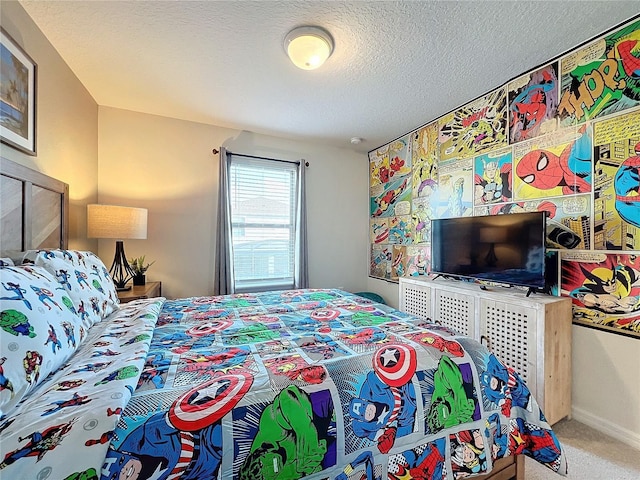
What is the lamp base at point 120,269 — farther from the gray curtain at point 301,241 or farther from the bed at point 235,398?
the gray curtain at point 301,241

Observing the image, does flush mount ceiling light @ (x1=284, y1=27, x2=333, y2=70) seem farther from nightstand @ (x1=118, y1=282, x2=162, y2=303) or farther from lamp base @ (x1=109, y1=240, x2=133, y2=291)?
lamp base @ (x1=109, y1=240, x2=133, y2=291)

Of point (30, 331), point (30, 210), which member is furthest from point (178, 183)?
point (30, 331)

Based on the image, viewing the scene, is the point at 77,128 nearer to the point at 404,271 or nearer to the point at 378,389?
the point at 378,389

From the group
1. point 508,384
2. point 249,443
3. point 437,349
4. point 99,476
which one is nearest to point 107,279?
point 99,476

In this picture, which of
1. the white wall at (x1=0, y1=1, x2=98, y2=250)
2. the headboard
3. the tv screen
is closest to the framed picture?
the white wall at (x1=0, y1=1, x2=98, y2=250)

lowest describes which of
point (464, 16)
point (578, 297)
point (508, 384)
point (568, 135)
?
point (508, 384)

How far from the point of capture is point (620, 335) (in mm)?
1697

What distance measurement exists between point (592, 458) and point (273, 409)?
1.97m

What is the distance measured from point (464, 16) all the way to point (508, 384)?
6.69ft

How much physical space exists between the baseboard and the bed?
1027 mm

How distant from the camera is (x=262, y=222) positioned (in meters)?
3.50

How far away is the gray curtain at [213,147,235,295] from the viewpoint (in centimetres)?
314

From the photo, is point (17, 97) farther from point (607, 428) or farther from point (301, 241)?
point (607, 428)

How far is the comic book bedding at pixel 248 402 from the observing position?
2.25 feet
